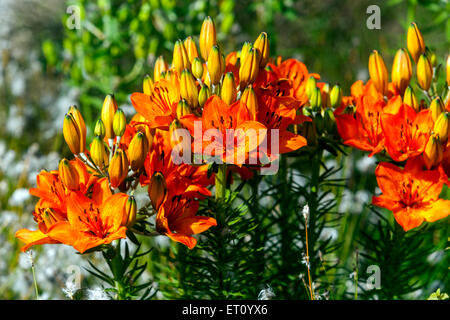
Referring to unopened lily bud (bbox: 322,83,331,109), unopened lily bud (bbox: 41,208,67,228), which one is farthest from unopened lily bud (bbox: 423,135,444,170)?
unopened lily bud (bbox: 41,208,67,228)

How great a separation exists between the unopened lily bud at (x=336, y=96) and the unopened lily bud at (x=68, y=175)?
0.86 meters

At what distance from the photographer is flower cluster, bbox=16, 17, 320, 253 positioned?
1.40 m

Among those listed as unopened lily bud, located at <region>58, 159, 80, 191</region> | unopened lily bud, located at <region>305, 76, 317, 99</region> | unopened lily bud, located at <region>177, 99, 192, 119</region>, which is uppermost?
unopened lily bud, located at <region>305, 76, 317, 99</region>

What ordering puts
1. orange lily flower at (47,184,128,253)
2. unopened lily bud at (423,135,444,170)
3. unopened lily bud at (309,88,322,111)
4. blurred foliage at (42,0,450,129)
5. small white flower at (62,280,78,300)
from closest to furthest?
1. orange lily flower at (47,184,128,253)
2. unopened lily bud at (423,135,444,170)
3. small white flower at (62,280,78,300)
4. unopened lily bud at (309,88,322,111)
5. blurred foliage at (42,0,450,129)

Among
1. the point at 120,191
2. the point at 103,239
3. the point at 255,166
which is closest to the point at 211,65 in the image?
the point at 255,166

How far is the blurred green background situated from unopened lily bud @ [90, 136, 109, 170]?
3.74 feet

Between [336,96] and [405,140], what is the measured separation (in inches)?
11.0

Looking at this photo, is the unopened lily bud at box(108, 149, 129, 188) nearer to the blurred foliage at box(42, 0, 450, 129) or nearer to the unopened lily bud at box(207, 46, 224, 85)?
the unopened lily bud at box(207, 46, 224, 85)

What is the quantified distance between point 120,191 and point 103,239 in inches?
7.3

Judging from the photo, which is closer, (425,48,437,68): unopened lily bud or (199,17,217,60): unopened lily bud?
(199,17,217,60): unopened lily bud

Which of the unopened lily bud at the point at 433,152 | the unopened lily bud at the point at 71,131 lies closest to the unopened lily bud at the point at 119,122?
the unopened lily bud at the point at 71,131

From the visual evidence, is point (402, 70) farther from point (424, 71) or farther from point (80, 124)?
point (80, 124)

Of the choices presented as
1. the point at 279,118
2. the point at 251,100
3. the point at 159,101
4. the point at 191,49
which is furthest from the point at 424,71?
the point at 159,101
